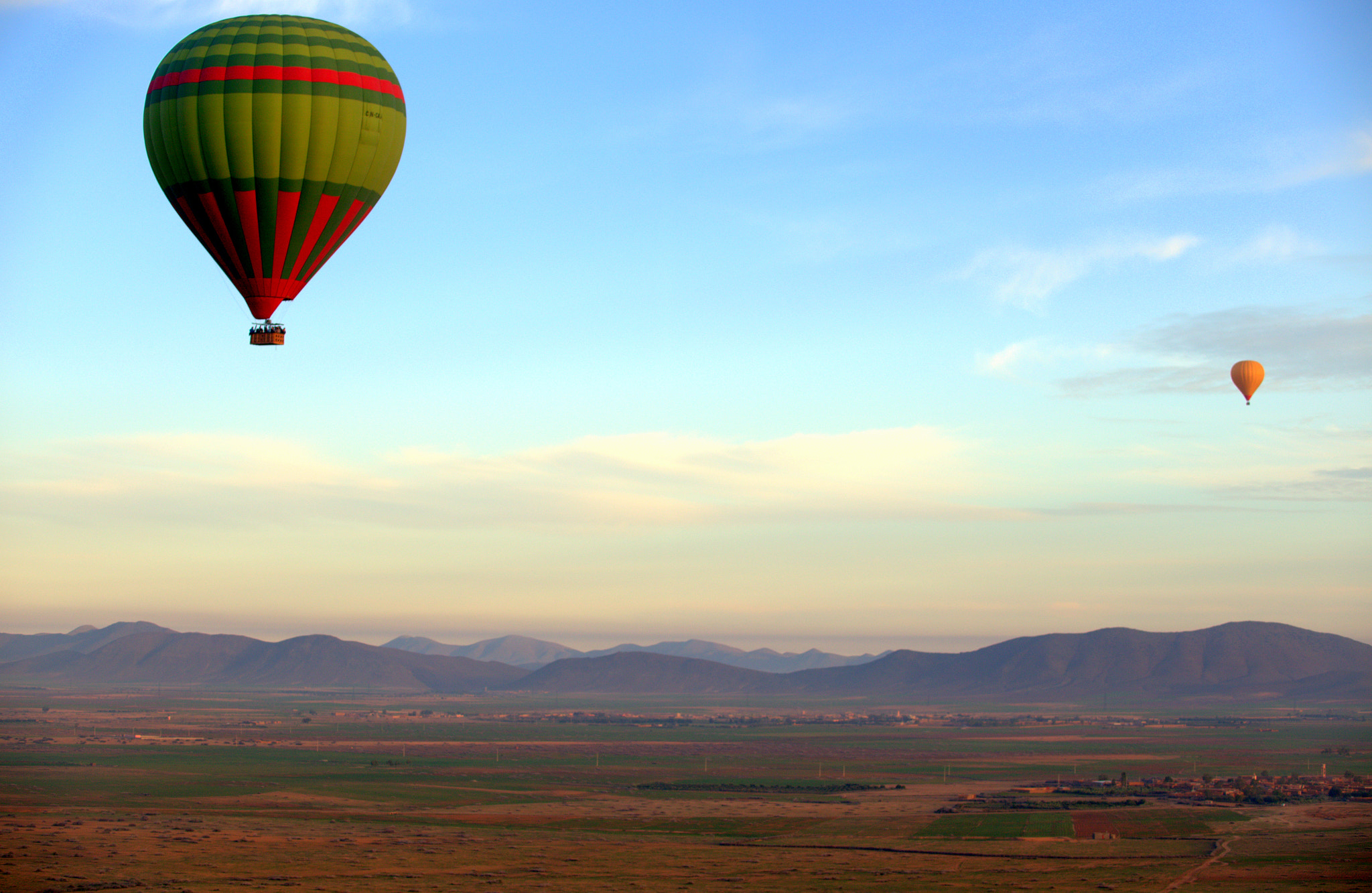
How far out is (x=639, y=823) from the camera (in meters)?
90.0

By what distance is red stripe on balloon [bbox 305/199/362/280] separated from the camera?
50.8 metres

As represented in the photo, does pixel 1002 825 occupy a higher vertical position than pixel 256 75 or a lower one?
lower

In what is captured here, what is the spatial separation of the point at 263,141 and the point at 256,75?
2340 millimetres

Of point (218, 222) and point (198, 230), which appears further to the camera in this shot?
point (198, 230)

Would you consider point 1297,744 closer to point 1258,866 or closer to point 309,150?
point 1258,866

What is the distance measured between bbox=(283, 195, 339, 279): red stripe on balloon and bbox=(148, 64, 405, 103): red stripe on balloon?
419 cm

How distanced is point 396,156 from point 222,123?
6.58 meters

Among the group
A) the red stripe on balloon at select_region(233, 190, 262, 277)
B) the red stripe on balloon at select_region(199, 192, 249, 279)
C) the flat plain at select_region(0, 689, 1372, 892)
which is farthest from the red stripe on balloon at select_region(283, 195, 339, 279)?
the flat plain at select_region(0, 689, 1372, 892)

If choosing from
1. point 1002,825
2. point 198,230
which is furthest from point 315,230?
point 1002,825

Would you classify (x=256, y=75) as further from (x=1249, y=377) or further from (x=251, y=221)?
(x=1249, y=377)

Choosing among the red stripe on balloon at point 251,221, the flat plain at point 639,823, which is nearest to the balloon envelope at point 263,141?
the red stripe on balloon at point 251,221

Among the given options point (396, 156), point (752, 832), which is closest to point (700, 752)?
point (752, 832)

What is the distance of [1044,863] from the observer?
72.3 meters

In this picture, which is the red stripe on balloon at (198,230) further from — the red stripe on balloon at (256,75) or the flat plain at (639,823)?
the flat plain at (639,823)
